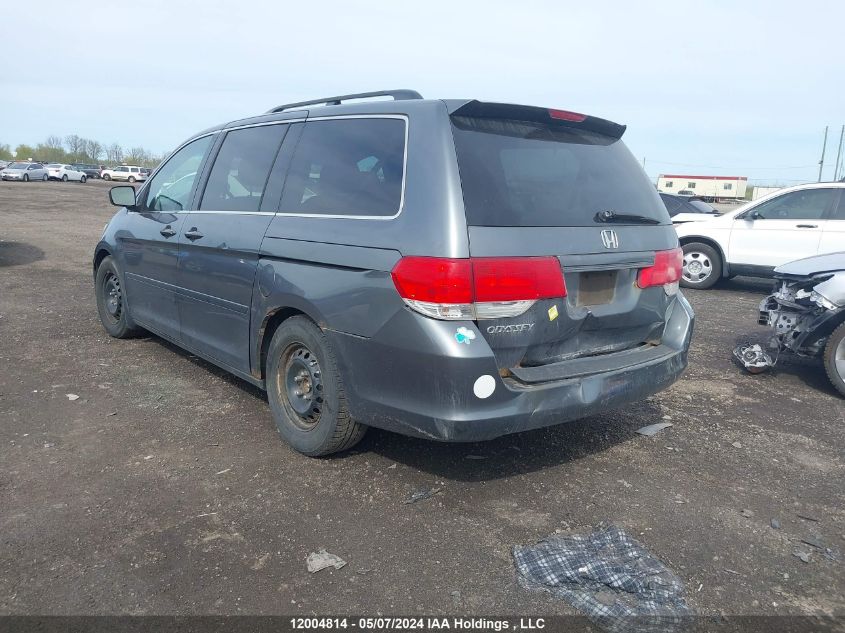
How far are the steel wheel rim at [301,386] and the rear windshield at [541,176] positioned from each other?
50.1 inches

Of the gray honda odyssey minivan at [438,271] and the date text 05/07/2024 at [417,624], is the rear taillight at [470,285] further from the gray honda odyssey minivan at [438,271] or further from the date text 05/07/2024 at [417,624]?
the date text 05/07/2024 at [417,624]

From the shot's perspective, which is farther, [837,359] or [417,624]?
[837,359]

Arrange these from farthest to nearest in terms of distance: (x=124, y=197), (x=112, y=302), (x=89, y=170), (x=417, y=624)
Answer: (x=89, y=170)
(x=112, y=302)
(x=124, y=197)
(x=417, y=624)

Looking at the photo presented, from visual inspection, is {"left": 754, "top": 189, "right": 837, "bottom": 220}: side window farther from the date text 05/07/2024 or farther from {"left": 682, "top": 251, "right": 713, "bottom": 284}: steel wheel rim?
the date text 05/07/2024

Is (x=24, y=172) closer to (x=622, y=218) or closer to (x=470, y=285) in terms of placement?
(x=622, y=218)

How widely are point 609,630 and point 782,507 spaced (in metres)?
1.50

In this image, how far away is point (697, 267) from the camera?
35.5 feet

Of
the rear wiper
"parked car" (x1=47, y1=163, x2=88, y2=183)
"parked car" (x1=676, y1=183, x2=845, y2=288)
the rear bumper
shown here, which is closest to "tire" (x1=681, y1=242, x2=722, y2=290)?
"parked car" (x1=676, y1=183, x2=845, y2=288)

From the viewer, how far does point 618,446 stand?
13.4 ft

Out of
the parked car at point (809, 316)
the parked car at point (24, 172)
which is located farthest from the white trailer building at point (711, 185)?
the parked car at point (809, 316)

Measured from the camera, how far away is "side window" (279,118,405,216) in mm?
3268

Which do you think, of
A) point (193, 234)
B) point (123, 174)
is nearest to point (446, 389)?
point (193, 234)

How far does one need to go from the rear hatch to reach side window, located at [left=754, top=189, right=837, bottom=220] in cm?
711

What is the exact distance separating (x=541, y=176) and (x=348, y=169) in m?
1.02
